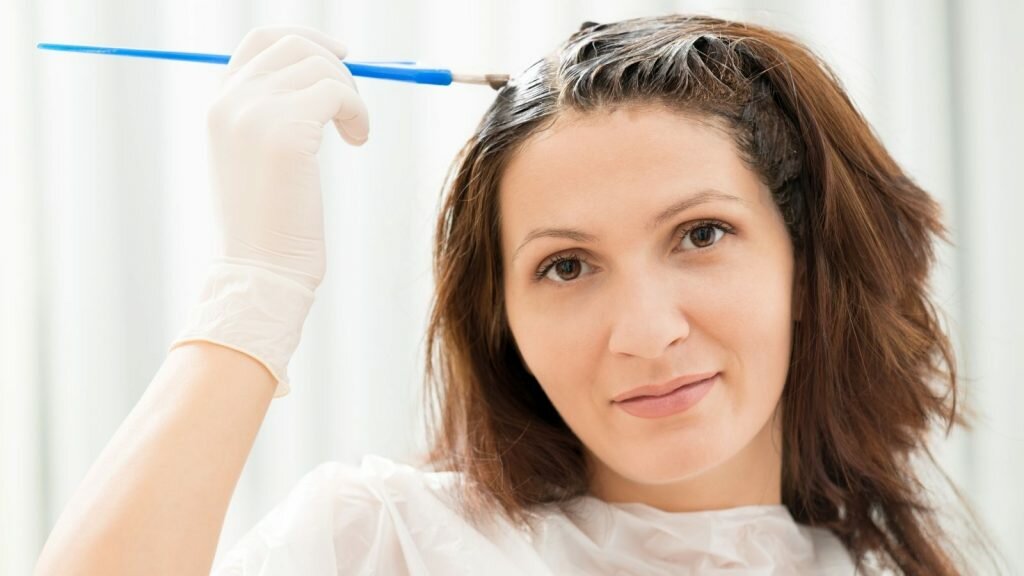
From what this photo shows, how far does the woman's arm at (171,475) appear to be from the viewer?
0.93 metres

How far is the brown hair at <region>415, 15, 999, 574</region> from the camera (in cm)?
123

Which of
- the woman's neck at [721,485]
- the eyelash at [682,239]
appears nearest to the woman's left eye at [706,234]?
the eyelash at [682,239]

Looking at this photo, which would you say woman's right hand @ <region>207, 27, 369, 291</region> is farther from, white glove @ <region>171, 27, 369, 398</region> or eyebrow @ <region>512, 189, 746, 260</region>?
eyebrow @ <region>512, 189, 746, 260</region>

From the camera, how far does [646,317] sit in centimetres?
112

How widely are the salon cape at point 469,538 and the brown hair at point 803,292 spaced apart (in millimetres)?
50

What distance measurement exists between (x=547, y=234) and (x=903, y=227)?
48 centimetres

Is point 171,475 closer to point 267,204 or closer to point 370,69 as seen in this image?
point 267,204

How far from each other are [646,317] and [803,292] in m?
0.26

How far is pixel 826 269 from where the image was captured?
1.26m

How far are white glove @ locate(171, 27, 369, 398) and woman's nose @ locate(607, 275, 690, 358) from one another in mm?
322

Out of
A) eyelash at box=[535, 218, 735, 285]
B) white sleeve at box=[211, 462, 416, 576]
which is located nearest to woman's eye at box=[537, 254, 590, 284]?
eyelash at box=[535, 218, 735, 285]

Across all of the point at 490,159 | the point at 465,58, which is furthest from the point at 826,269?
the point at 465,58

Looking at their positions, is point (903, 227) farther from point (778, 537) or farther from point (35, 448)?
point (35, 448)

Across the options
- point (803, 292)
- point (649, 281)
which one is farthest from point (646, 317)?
point (803, 292)
